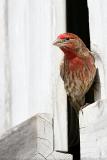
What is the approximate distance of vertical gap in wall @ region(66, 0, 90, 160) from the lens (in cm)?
300

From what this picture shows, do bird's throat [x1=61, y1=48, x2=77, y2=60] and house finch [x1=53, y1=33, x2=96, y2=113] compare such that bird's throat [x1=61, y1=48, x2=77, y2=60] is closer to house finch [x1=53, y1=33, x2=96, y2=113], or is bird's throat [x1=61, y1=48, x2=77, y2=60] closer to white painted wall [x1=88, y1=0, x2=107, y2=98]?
house finch [x1=53, y1=33, x2=96, y2=113]

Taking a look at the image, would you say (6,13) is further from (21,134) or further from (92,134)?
(92,134)

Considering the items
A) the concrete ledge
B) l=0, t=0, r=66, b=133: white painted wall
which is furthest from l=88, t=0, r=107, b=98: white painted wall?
l=0, t=0, r=66, b=133: white painted wall

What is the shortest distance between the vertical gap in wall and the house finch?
0.47 ft

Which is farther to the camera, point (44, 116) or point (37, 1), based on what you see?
point (37, 1)

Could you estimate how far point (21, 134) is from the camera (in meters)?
2.85

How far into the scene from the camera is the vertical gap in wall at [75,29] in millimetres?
3000

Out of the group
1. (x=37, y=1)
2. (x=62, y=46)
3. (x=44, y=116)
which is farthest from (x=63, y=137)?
(x=37, y=1)

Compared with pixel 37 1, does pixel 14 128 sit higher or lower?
lower

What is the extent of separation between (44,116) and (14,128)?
20cm

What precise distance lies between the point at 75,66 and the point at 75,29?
2.08ft

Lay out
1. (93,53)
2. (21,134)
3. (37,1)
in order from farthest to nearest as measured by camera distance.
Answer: (37,1), (21,134), (93,53)

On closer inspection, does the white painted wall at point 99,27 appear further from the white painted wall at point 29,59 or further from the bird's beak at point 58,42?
the white painted wall at point 29,59

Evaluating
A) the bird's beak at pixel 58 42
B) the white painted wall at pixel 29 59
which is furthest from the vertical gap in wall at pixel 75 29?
the bird's beak at pixel 58 42
